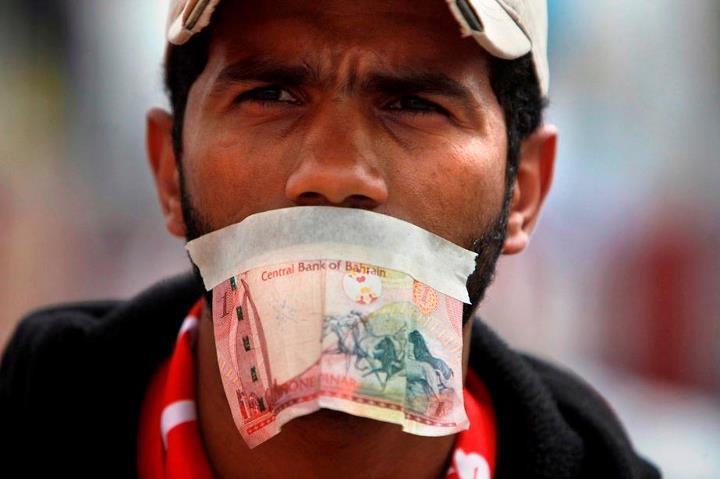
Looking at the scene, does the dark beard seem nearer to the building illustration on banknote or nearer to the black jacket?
the building illustration on banknote

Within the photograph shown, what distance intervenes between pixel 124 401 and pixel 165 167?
28.5 inches

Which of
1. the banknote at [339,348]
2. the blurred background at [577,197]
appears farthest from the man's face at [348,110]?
Result: the blurred background at [577,197]

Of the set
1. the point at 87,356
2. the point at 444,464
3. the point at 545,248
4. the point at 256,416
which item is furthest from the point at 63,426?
the point at 545,248

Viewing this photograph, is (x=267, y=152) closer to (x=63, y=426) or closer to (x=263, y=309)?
(x=263, y=309)

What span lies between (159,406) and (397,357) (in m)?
1.07

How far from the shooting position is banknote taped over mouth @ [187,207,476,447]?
2.08 metres

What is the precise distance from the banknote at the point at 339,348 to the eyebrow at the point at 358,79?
0.55 m

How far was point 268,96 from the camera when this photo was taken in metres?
2.54

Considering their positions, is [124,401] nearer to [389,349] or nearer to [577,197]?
[389,349]

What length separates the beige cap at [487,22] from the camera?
238 centimetres

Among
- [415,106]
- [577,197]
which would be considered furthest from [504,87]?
[577,197]

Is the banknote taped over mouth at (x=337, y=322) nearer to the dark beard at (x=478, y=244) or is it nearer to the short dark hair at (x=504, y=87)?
the dark beard at (x=478, y=244)

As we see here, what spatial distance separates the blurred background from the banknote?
428cm

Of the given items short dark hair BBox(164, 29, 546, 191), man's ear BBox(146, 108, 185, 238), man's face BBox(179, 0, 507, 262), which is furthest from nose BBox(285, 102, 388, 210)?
man's ear BBox(146, 108, 185, 238)
